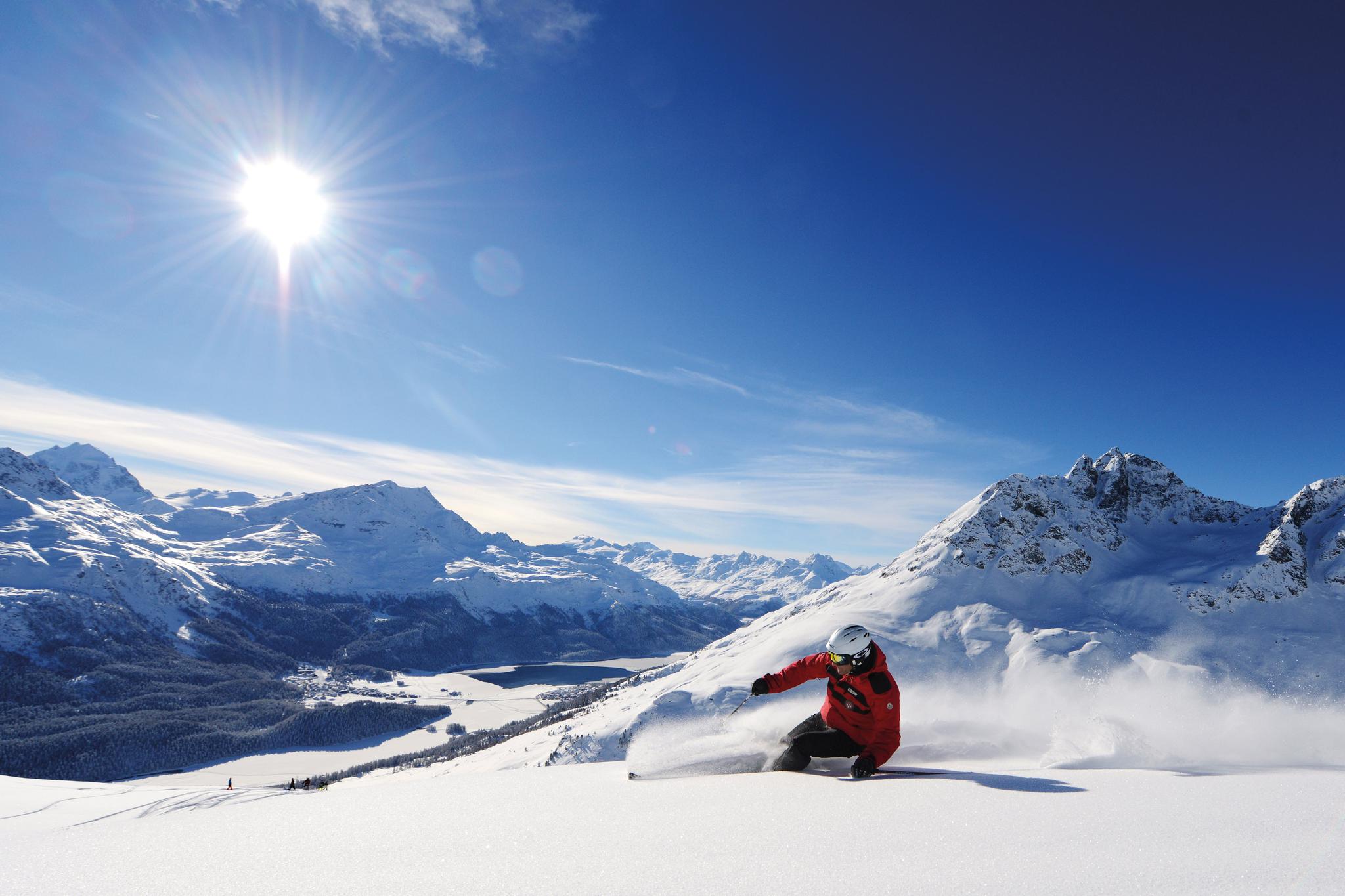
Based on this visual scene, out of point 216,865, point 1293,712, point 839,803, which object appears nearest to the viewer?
point 216,865

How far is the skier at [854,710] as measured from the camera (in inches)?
309

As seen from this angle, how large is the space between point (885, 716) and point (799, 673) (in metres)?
1.42

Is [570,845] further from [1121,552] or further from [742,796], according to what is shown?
[1121,552]

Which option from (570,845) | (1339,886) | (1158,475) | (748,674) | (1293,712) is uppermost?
(1158,475)

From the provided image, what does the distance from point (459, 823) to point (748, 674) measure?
70229 millimetres

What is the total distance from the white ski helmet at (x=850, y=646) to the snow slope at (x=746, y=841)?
1.63m

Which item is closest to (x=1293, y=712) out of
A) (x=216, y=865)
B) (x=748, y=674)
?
(x=216, y=865)

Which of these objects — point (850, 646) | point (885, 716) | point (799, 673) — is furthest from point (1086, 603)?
point (850, 646)

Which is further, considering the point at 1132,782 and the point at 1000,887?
the point at 1132,782

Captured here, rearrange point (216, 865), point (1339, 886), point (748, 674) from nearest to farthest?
point (1339, 886) → point (216, 865) → point (748, 674)

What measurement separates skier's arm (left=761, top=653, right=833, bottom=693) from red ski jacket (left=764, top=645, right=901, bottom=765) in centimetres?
29

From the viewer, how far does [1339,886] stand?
3279 mm

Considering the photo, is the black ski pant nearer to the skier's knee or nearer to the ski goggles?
the skier's knee

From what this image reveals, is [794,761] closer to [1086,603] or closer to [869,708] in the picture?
[869,708]
